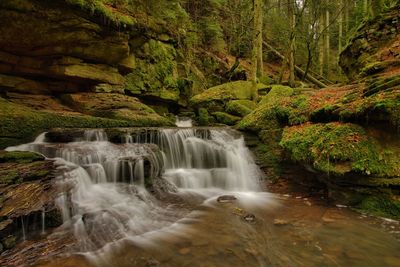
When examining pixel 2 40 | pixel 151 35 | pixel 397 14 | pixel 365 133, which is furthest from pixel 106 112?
pixel 397 14

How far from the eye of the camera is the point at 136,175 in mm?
6359

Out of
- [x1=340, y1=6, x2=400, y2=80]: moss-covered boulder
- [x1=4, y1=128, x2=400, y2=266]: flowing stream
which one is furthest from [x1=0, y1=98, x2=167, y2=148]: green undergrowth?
[x1=340, y1=6, x2=400, y2=80]: moss-covered boulder

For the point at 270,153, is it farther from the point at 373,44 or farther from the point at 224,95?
the point at 373,44

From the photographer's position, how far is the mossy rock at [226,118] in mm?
11992

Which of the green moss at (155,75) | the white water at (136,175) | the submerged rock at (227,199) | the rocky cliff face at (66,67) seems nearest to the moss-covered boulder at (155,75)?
the green moss at (155,75)

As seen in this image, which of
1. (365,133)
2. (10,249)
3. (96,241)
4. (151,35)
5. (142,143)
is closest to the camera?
(10,249)

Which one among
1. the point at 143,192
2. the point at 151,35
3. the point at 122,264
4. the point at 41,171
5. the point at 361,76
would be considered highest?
the point at 151,35

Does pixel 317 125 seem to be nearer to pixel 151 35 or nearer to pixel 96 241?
pixel 96 241

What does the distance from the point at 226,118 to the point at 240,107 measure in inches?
31.6

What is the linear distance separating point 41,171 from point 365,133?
6.55m

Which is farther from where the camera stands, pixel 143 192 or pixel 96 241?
pixel 143 192

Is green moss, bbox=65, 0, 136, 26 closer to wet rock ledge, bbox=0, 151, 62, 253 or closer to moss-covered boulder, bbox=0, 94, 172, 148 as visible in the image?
moss-covered boulder, bbox=0, 94, 172, 148

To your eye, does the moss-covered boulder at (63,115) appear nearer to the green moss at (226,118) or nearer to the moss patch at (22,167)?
the moss patch at (22,167)

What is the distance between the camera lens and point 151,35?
511 inches
